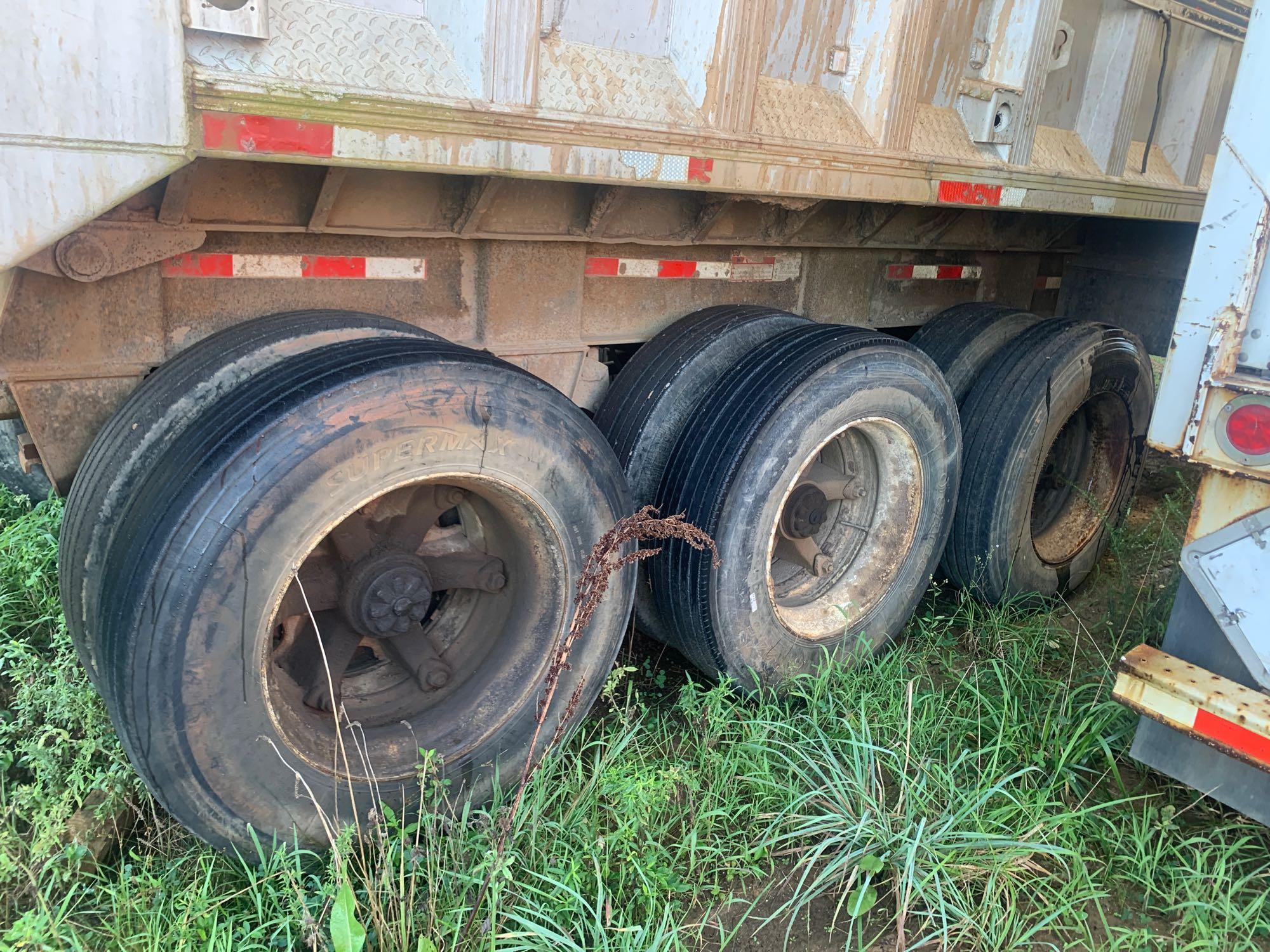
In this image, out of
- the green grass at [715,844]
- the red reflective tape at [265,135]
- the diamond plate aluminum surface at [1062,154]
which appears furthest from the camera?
the diamond plate aluminum surface at [1062,154]

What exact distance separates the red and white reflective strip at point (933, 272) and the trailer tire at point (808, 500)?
2.71ft

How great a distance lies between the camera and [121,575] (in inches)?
78.2

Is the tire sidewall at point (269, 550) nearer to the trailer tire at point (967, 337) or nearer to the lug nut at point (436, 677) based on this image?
the lug nut at point (436, 677)

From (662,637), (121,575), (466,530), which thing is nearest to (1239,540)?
(662,637)

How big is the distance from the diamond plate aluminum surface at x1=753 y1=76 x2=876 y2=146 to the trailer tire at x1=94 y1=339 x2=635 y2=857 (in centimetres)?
107

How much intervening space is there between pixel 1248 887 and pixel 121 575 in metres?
2.99

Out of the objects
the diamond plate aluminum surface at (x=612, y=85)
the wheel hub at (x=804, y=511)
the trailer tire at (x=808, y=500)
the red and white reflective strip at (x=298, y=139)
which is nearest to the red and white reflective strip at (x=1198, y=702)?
the trailer tire at (x=808, y=500)

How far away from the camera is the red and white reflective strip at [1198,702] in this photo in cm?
239

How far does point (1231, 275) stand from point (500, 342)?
2003mm

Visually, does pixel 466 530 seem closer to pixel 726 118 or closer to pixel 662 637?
pixel 662 637

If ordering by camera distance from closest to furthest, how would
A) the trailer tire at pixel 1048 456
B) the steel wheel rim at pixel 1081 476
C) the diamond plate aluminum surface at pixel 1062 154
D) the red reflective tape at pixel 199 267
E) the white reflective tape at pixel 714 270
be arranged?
1. the red reflective tape at pixel 199 267
2. the white reflective tape at pixel 714 270
3. the diamond plate aluminum surface at pixel 1062 154
4. the trailer tire at pixel 1048 456
5. the steel wheel rim at pixel 1081 476

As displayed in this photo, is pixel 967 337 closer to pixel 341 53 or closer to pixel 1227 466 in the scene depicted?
pixel 1227 466

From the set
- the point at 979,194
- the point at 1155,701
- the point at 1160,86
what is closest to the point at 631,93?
the point at 979,194

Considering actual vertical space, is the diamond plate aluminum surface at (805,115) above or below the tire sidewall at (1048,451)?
above
